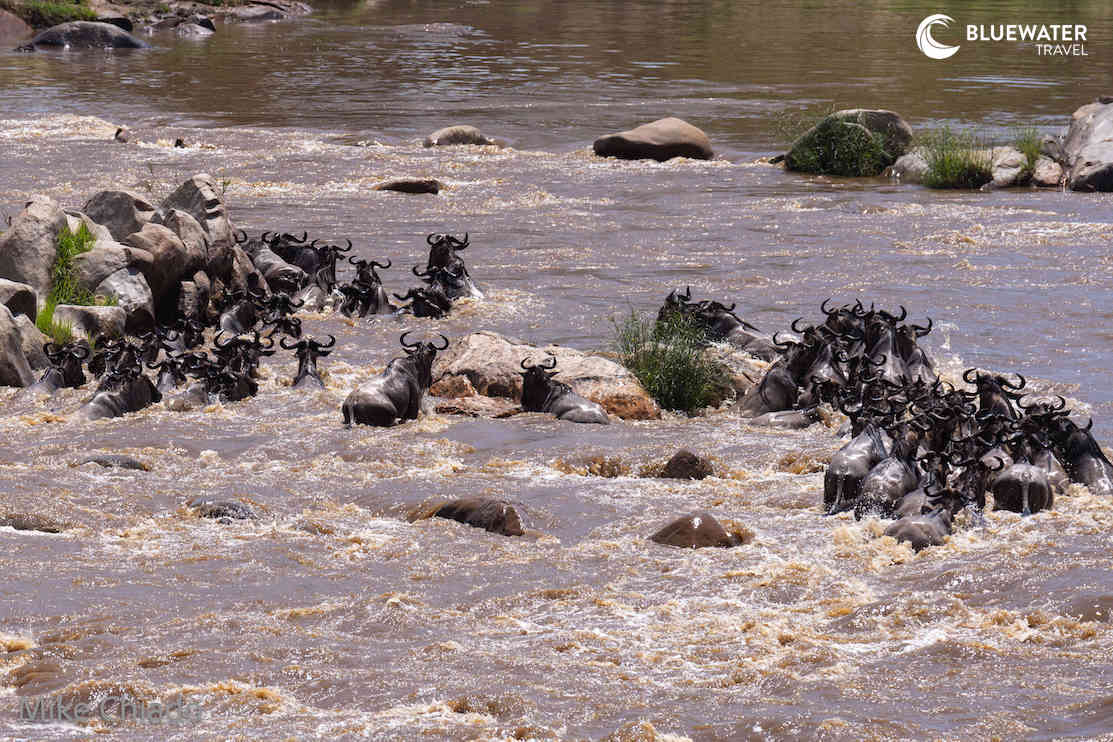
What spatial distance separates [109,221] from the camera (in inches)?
639

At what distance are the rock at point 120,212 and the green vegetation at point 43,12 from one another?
136ft

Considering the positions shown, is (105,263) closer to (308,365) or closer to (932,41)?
(308,365)

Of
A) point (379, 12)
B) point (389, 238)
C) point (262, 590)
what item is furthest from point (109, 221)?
point (379, 12)

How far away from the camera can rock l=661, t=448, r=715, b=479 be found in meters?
10.2

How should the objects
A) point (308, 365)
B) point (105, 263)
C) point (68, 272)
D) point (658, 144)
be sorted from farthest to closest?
1. point (658, 144)
2. point (105, 263)
3. point (68, 272)
4. point (308, 365)

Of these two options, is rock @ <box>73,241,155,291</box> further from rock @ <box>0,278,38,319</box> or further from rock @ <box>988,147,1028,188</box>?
rock @ <box>988,147,1028,188</box>

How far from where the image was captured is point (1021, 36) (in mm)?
48531

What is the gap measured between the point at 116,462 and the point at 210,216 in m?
6.74

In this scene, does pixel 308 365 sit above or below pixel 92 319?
below

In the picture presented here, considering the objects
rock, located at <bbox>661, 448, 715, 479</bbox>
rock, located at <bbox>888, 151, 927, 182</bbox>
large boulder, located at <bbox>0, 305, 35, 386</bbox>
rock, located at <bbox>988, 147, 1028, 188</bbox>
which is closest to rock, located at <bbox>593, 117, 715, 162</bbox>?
rock, located at <bbox>888, 151, 927, 182</bbox>

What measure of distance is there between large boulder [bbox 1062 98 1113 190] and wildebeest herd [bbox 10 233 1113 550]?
10.3 meters

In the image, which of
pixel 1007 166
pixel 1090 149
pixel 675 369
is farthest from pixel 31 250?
pixel 1090 149

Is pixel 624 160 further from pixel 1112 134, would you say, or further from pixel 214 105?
pixel 214 105

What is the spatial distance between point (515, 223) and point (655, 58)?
2410cm
